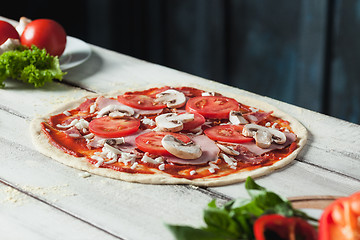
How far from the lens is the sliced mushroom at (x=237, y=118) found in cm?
240

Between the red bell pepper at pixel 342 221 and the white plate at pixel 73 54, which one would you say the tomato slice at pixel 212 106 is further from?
the red bell pepper at pixel 342 221

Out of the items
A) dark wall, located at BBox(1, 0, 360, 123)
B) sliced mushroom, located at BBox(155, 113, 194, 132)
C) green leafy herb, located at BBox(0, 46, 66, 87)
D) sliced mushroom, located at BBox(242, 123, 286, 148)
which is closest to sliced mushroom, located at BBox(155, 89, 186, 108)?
sliced mushroom, located at BBox(155, 113, 194, 132)

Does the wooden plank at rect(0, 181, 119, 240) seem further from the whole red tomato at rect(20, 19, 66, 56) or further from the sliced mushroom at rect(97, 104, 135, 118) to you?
the whole red tomato at rect(20, 19, 66, 56)

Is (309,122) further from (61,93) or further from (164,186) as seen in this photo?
(61,93)

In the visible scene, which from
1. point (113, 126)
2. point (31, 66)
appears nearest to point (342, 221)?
point (113, 126)

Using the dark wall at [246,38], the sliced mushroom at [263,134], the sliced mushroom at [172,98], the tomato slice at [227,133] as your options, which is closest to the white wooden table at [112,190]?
the sliced mushroom at [263,134]

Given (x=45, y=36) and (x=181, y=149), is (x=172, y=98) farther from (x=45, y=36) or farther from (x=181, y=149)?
(x=45, y=36)

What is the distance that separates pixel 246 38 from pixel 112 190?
3.53m

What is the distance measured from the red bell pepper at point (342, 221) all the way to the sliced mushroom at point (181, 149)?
0.81 metres

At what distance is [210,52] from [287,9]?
0.84 metres

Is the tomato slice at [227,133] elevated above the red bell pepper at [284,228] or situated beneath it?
situated beneath

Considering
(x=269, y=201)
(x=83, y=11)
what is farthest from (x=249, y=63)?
(x=269, y=201)

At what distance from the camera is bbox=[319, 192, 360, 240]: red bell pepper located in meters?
1.34

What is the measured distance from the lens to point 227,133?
2316mm
